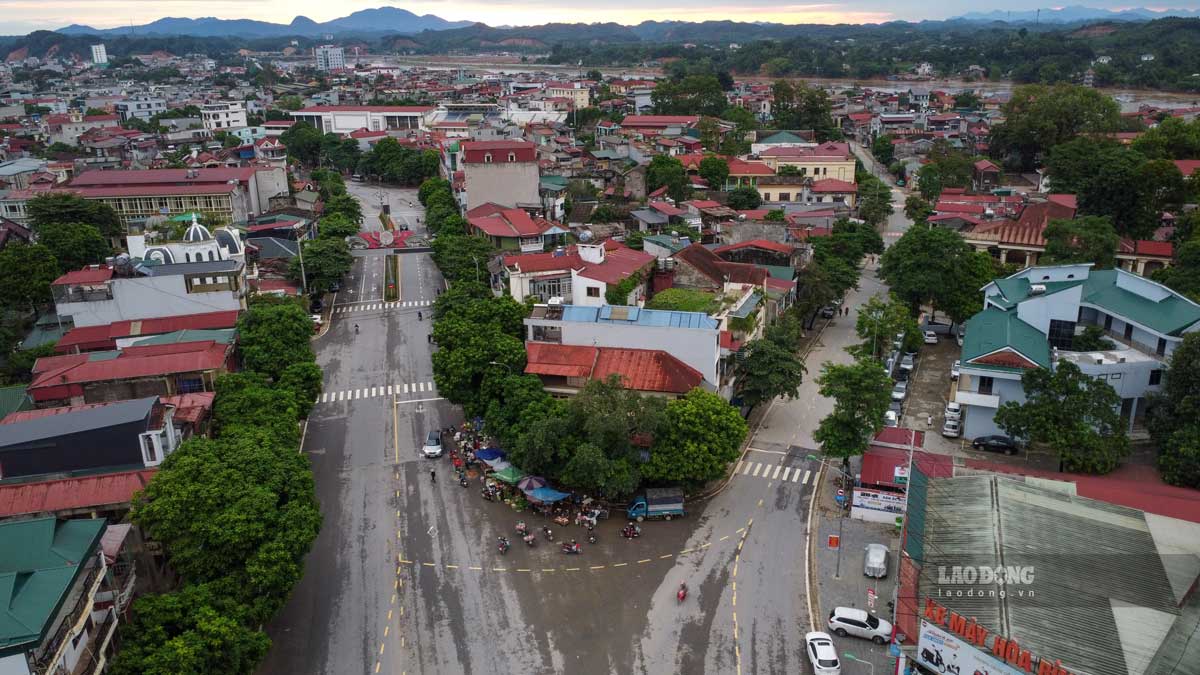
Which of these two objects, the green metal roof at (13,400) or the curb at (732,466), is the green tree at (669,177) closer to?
the curb at (732,466)

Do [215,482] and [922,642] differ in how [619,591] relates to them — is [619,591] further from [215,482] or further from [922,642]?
[215,482]

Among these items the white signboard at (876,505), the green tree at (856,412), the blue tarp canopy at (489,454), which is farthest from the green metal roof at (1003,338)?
the blue tarp canopy at (489,454)

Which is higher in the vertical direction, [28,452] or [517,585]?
[28,452]

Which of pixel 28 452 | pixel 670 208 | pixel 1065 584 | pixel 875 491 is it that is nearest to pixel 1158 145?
pixel 670 208

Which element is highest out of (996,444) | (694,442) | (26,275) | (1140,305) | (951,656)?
(1140,305)

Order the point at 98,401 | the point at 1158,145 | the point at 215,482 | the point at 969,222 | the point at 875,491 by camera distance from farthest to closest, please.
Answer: the point at 1158,145 < the point at 969,222 < the point at 98,401 < the point at 875,491 < the point at 215,482

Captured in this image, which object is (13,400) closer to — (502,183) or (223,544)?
(223,544)

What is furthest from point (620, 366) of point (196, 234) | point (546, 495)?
point (196, 234)
